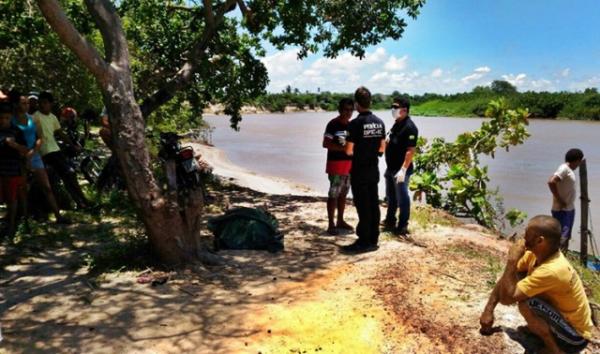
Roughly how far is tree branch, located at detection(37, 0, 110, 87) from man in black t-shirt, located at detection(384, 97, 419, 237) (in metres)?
3.36

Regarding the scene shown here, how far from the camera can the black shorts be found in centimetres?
340

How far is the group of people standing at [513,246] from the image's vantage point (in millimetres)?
3326

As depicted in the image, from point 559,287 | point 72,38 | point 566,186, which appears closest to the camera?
point 559,287

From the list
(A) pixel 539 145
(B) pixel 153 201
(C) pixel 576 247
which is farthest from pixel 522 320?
(A) pixel 539 145

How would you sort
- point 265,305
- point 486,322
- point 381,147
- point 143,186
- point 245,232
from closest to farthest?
point 486,322, point 265,305, point 143,186, point 381,147, point 245,232

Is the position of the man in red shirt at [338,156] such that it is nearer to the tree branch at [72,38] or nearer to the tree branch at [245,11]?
the tree branch at [72,38]

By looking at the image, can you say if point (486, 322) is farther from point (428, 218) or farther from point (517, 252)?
point (428, 218)

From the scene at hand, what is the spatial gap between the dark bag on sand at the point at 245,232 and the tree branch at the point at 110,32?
209 cm

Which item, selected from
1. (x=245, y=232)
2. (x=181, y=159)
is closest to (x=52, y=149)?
(x=181, y=159)

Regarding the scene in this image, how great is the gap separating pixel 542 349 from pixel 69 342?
331 centimetres

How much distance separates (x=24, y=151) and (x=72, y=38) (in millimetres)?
1802

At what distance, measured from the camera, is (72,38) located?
14.6 feet

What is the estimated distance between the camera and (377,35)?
954 centimetres

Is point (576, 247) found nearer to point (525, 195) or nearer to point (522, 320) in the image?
point (525, 195)
